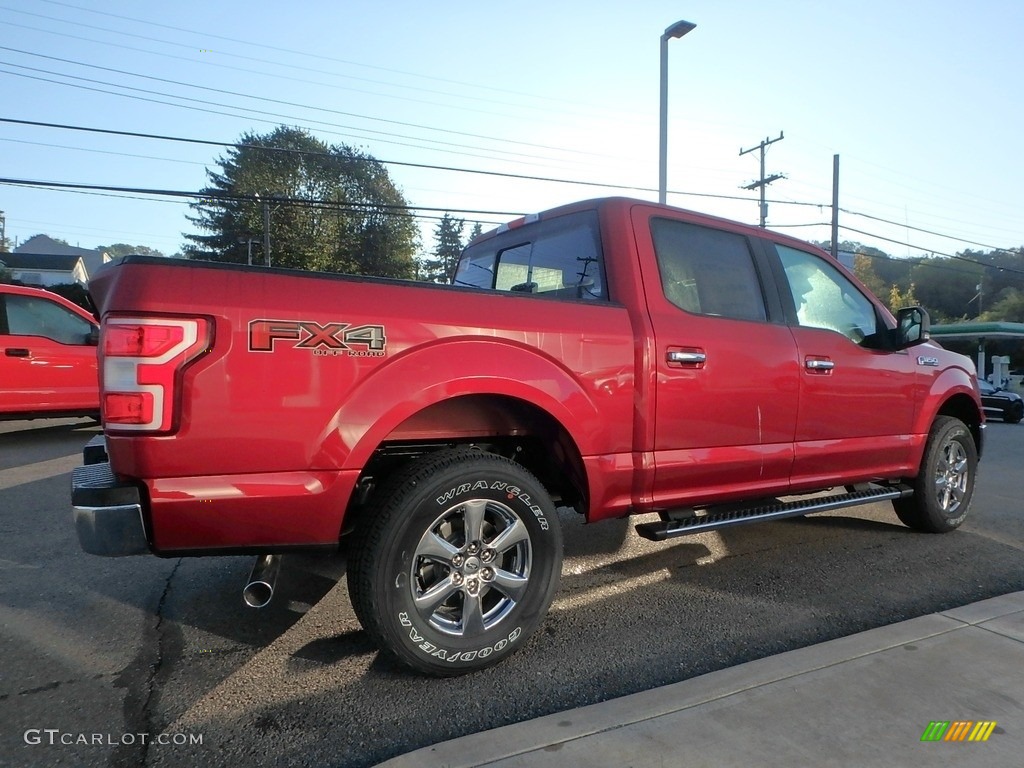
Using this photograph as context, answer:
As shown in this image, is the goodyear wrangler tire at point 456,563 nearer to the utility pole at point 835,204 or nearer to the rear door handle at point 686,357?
the rear door handle at point 686,357

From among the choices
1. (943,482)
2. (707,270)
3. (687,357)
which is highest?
(707,270)

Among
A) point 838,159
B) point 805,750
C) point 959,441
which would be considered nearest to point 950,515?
point 959,441

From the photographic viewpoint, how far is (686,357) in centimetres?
327

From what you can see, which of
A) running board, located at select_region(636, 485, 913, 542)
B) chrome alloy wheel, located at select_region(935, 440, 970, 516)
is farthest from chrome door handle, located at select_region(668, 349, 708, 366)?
chrome alloy wheel, located at select_region(935, 440, 970, 516)

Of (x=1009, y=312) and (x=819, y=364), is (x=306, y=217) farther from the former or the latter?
(x=1009, y=312)

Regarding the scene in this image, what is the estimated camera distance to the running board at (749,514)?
10.8 ft

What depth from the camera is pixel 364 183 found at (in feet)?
158

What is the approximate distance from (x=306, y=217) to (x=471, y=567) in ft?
142

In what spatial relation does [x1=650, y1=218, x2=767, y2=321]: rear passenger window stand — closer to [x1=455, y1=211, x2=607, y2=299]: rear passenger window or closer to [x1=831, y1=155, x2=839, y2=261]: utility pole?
[x1=455, y1=211, x2=607, y2=299]: rear passenger window

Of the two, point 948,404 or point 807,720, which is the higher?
point 948,404

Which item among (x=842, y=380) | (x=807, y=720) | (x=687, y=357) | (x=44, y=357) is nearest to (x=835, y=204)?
(x=842, y=380)

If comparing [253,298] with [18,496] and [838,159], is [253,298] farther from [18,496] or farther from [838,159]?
[838,159]

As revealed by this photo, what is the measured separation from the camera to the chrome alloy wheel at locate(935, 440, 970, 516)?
15.9ft

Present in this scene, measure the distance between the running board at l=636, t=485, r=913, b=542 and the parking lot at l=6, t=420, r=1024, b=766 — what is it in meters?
0.39
